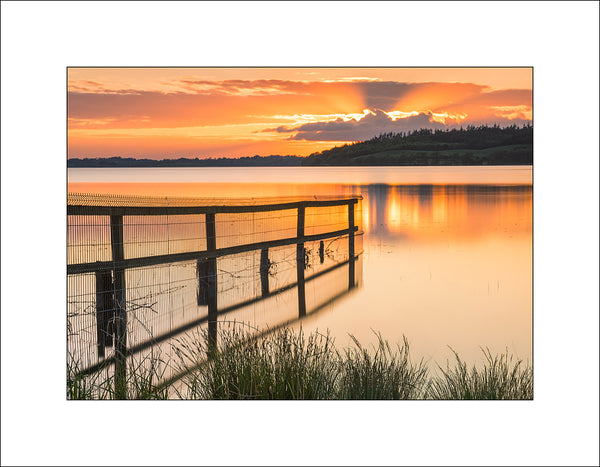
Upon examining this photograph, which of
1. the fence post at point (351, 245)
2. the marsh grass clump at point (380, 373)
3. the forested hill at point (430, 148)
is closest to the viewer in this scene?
the marsh grass clump at point (380, 373)

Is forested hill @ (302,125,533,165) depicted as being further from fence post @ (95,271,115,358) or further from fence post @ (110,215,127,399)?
fence post @ (95,271,115,358)

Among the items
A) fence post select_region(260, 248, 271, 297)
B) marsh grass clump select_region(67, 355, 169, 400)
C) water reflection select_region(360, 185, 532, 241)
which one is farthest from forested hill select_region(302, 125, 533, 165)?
marsh grass clump select_region(67, 355, 169, 400)

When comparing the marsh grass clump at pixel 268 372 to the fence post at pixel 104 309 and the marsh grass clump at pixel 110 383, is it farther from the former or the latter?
the fence post at pixel 104 309

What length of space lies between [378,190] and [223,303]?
1530 millimetres

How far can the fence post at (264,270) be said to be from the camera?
5.78 m

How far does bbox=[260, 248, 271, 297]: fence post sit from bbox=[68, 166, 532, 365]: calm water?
1.77 feet

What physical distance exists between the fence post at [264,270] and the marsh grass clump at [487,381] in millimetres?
1511

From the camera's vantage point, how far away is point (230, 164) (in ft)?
17.8

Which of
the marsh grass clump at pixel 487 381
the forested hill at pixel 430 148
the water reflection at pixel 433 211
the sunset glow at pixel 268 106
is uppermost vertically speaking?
the sunset glow at pixel 268 106

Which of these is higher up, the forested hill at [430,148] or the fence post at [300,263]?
the forested hill at [430,148]
